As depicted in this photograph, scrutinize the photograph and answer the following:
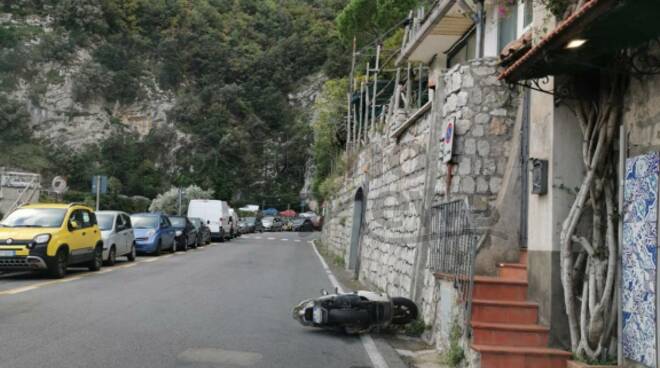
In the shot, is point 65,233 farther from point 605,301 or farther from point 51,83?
point 51,83

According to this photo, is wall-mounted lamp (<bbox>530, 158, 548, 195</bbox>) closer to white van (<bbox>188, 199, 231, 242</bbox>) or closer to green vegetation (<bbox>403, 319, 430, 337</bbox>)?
green vegetation (<bbox>403, 319, 430, 337</bbox>)

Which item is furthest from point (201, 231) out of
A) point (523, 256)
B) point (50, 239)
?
point (523, 256)

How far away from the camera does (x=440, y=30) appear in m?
17.0

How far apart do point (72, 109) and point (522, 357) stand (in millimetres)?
81408

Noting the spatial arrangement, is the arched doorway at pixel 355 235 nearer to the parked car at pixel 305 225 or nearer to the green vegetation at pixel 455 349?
the green vegetation at pixel 455 349

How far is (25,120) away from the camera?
243 feet

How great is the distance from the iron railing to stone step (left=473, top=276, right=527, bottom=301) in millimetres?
251

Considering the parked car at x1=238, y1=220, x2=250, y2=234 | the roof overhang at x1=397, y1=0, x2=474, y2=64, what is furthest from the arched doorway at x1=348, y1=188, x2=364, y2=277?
the parked car at x1=238, y1=220, x2=250, y2=234

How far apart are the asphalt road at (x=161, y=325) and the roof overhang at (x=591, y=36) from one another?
373 centimetres

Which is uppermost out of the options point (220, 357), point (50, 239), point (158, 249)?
point (50, 239)

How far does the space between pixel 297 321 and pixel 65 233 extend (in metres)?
7.89

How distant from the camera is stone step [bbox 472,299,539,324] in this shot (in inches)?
289

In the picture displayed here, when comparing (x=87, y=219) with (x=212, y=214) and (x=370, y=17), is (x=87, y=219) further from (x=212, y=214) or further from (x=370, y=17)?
(x=370, y=17)

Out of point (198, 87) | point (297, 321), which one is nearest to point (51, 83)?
point (198, 87)
